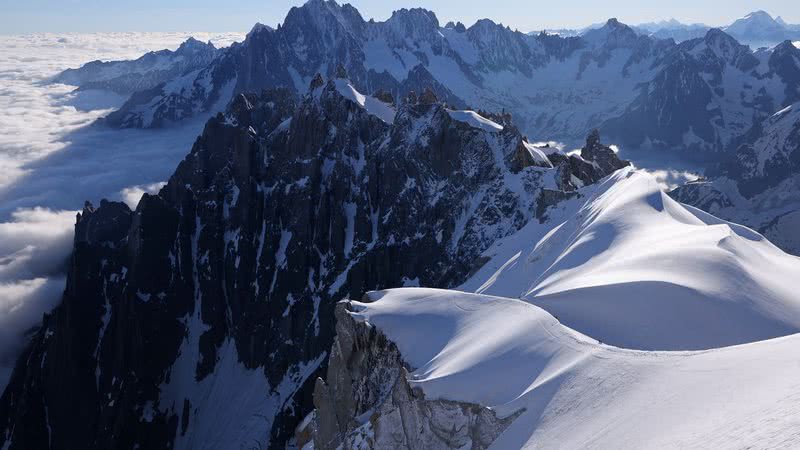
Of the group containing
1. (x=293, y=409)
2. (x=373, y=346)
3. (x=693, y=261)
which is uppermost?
(x=693, y=261)

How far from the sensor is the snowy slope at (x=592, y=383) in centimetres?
2406

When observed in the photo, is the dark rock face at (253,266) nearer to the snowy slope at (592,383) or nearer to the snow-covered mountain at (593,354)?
the snow-covered mountain at (593,354)

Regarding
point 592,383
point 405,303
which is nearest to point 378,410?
point 405,303

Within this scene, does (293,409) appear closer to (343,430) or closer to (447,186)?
(447,186)

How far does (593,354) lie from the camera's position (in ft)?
116

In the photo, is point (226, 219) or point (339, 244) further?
point (226, 219)

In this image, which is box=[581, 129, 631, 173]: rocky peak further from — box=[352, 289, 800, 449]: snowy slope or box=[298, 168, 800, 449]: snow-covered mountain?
box=[352, 289, 800, 449]: snowy slope

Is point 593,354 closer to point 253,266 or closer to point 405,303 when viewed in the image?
point 405,303

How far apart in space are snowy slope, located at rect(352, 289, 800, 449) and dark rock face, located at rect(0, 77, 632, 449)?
6258 cm

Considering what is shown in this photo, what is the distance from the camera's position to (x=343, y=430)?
52.2 metres

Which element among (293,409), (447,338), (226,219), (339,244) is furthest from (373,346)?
(226,219)

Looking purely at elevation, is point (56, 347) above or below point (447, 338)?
below

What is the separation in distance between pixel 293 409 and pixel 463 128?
6857 centimetres

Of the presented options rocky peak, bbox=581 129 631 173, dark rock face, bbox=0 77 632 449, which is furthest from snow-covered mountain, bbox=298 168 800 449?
rocky peak, bbox=581 129 631 173
